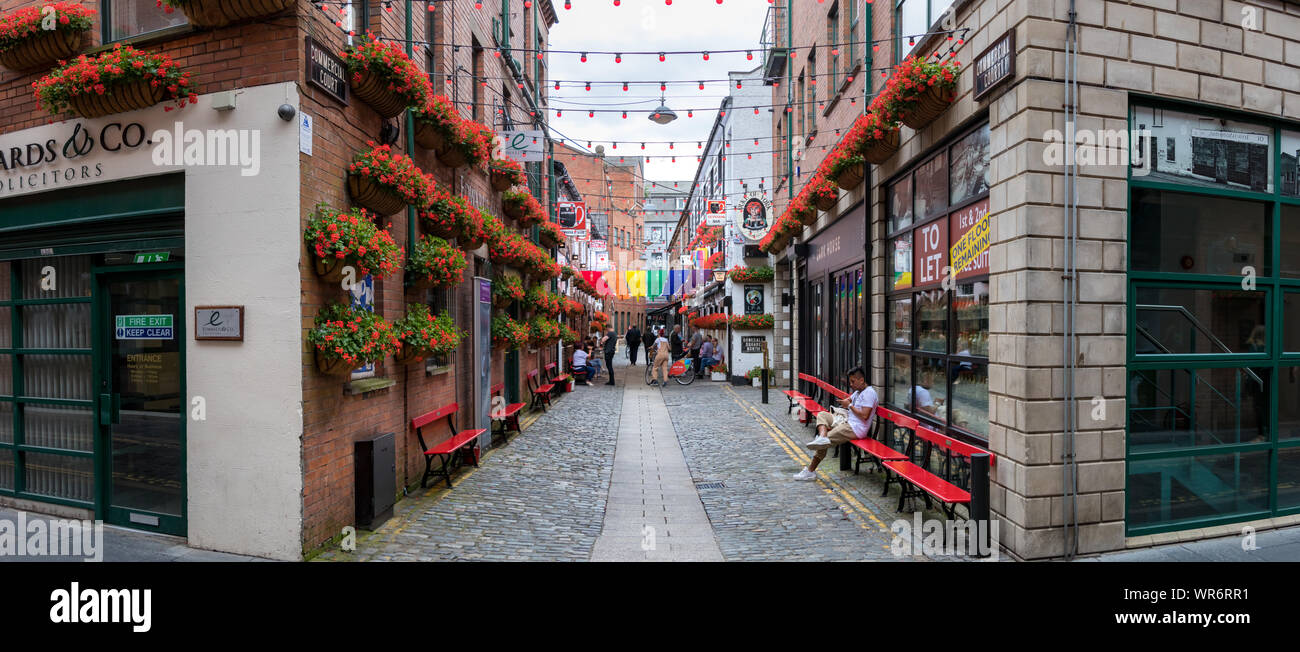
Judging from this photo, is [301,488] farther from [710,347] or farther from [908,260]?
[710,347]

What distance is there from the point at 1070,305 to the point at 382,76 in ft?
20.6

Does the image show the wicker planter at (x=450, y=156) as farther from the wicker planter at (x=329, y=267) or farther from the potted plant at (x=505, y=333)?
the potted plant at (x=505, y=333)

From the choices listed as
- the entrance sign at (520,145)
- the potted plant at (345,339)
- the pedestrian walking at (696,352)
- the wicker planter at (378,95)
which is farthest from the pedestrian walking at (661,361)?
the potted plant at (345,339)

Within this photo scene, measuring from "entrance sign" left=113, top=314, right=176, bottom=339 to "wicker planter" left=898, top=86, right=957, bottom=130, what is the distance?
24.1 ft

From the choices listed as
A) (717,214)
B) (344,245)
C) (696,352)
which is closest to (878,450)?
(344,245)

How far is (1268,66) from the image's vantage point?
18.9 feet

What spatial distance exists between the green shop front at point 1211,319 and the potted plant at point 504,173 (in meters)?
8.97

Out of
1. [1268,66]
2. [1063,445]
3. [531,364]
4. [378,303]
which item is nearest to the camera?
[1063,445]

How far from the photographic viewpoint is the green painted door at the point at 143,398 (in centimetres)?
575

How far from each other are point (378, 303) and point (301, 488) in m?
2.11

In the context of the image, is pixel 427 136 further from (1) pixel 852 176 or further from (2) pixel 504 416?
(1) pixel 852 176

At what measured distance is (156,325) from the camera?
19.2 feet

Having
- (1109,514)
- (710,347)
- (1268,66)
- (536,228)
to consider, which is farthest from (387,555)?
(710,347)

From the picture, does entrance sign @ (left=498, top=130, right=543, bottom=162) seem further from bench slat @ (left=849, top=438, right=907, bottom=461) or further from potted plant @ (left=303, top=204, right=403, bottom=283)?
bench slat @ (left=849, top=438, right=907, bottom=461)
